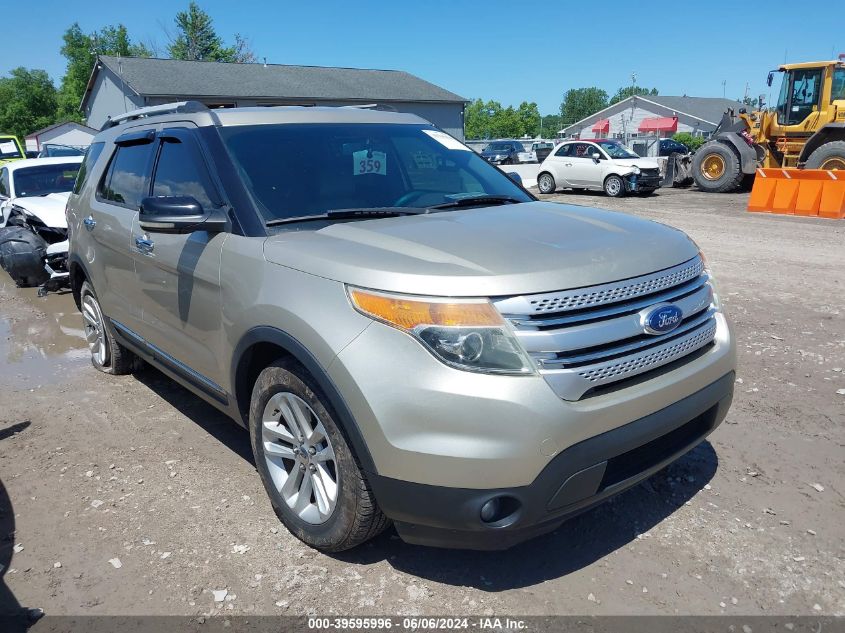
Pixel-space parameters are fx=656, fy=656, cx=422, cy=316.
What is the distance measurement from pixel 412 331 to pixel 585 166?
19309mm

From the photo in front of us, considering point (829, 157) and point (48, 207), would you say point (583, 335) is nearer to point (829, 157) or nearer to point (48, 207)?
point (48, 207)

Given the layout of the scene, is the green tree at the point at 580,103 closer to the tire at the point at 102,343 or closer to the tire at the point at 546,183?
the tire at the point at 546,183

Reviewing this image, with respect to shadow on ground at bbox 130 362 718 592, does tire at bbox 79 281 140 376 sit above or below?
above

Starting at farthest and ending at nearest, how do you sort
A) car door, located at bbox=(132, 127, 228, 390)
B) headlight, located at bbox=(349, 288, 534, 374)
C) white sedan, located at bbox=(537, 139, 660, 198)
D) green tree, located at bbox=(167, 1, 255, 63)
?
green tree, located at bbox=(167, 1, 255, 63) < white sedan, located at bbox=(537, 139, 660, 198) < car door, located at bbox=(132, 127, 228, 390) < headlight, located at bbox=(349, 288, 534, 374)

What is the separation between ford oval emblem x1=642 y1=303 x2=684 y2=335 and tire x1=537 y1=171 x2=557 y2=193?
19365mm

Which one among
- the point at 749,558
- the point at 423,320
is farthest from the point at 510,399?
the point at 749,558

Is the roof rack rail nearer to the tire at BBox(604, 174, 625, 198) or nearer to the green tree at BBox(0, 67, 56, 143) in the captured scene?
the tire at BBox(604, 174, 625, 198)

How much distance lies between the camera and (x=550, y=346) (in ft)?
7.61

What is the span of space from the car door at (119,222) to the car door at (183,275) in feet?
0.53

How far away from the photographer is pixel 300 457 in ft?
9.49

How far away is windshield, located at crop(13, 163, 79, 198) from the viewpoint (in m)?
10.2

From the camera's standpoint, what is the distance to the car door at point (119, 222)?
420 cm

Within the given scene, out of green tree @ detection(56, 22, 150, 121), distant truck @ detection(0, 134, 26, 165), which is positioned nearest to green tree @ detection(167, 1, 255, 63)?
green tree @ detection(56, 22, 150, 121)

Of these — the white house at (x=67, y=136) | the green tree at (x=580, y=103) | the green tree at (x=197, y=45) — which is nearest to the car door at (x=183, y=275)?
the white house at (x=67, y=136)
